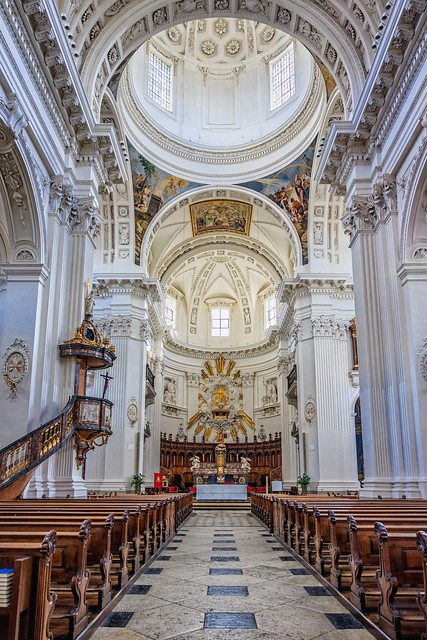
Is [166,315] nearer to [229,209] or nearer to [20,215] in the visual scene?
[229,209]

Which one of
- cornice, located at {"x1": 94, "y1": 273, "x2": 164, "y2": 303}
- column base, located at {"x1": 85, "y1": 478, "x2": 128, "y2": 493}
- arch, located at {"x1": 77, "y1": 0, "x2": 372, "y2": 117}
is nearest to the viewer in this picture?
arch, located at {"x1": 77, "y1": 0, "x2": 372, "y2": 117}

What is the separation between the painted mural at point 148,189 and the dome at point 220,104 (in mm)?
335

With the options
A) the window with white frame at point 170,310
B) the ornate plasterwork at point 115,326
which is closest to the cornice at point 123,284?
the ornate plasterwork at point 115,326

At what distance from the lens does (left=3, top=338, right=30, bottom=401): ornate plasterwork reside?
9891mm

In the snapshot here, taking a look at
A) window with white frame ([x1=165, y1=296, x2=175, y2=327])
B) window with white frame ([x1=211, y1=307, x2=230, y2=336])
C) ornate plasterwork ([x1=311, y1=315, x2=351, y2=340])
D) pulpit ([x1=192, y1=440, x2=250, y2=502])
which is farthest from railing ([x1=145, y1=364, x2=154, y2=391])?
window with white frame ([x1=211, y1=307, x2=230, y2=336])

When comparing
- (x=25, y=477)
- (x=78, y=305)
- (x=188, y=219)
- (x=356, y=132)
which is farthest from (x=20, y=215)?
(x=188, y=219)

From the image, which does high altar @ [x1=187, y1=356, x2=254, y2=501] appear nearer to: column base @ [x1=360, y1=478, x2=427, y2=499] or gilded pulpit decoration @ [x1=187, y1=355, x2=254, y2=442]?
gilded pulpit decoration @ [x1=187, y1=355, x2=254, y2=442]

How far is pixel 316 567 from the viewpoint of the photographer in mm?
6188

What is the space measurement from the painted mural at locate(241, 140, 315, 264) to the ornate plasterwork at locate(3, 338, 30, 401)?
45.7 feet

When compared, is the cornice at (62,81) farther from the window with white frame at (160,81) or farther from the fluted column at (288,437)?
the fluted column at (288,437)

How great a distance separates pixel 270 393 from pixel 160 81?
57.4 ft

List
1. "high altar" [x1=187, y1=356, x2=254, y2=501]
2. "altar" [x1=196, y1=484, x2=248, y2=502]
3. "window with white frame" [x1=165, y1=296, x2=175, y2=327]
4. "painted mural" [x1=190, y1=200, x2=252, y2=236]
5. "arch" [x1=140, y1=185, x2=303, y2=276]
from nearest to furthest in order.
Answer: "arch" [x1=140, y1=185, x2=303, y2=276]
"altar" [x1=196, y1=484, x2=248, y2=502]
"painted mural" [x1=190, y1=200, x2=252, y2=236]
"high altar" [x1=187, y1=356, x2=254, y2=501]
"window with white frame" [x1=165, y1=296, x2=175, y2=327]

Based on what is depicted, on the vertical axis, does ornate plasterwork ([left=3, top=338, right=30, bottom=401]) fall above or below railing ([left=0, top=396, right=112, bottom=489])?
above

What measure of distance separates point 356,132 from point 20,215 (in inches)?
286
